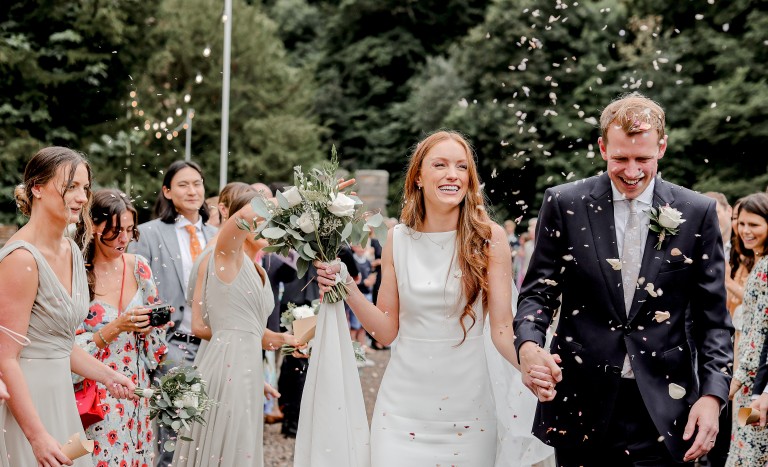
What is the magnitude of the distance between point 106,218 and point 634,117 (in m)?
3.12

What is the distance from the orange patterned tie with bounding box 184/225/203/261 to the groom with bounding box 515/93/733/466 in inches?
148

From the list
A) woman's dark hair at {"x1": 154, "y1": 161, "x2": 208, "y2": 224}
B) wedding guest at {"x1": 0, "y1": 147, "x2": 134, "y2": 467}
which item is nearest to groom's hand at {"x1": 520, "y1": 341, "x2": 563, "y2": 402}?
wedding guest at {"x1": 0, "y1": 147, "x2": 134, "y2": 467}

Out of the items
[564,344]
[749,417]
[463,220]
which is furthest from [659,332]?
[463,220]

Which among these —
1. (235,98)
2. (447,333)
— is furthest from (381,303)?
(235,98)

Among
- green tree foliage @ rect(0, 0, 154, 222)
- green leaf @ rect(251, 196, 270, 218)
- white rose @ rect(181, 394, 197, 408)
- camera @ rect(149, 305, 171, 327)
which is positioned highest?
green tree foliage @ rect(0, 0, 154, 222)

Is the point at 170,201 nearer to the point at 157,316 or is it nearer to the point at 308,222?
the point at 157,316

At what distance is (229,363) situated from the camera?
5.52m

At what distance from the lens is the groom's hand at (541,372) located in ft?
11.9

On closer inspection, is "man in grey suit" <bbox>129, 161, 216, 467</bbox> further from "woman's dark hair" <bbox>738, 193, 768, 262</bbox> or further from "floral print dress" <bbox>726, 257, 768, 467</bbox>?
"woman's dark hair" <bbox>738, 193, 768, 262</bbox>

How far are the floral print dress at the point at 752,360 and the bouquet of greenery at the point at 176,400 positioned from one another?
3212 millimetres

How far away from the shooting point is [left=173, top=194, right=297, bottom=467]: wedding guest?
5.46 meters

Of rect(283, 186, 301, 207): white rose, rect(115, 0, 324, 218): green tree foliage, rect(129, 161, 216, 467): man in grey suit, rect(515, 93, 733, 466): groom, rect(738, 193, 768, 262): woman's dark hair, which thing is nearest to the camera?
rect(515, 93, 733, 466): groom

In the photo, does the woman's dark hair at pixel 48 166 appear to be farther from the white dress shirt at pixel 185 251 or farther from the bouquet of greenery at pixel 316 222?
the white dress shirt at pixel 185 251

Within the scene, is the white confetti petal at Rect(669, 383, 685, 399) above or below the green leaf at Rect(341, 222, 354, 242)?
below
